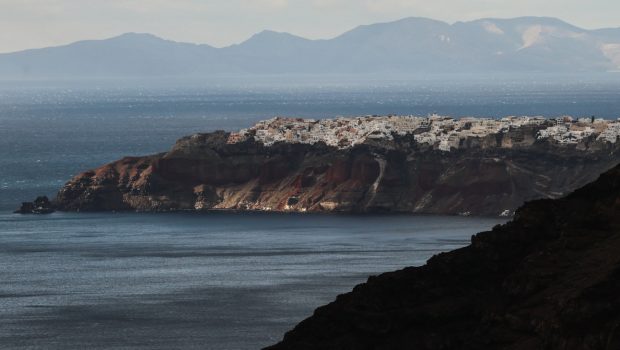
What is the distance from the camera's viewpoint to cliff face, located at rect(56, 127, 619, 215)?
16925 centimetres

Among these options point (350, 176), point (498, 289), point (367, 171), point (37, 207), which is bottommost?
point (37, 207)

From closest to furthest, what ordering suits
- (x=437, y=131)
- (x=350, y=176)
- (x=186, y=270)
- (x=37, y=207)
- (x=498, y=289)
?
(x=498, y=289) < (x=186, y=270) < (x=37, y=207) < (x=350, y=176) < (x=437, y=131)

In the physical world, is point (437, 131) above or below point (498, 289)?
above

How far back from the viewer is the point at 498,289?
5678cm

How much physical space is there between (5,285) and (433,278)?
6394cm

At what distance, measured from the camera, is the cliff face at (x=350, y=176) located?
169 meters

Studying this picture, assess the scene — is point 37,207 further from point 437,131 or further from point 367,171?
point 437,131

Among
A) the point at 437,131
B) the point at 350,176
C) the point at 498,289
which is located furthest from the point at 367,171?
the point at 498,289

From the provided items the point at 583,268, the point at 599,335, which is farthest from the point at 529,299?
the point at 599,335

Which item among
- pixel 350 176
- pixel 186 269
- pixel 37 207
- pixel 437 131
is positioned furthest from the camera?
pixel 437 131

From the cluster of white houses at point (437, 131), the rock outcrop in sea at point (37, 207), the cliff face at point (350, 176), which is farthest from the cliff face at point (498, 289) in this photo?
the cluster of white houses at point (437, 131)

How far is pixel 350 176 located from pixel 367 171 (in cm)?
197

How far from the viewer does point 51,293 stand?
11050cm

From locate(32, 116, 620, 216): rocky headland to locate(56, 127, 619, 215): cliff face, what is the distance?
0.37ft
